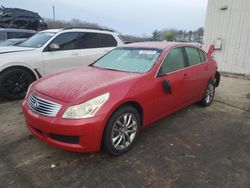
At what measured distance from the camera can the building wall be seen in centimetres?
917

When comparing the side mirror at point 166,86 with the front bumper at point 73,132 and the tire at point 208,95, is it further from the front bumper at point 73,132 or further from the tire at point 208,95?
the tire at point 208,95

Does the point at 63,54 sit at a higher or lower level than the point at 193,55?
lower

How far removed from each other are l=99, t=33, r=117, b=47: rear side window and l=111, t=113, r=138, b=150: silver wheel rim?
4.20m

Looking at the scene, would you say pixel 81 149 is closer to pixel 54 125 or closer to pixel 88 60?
pixel 54 125

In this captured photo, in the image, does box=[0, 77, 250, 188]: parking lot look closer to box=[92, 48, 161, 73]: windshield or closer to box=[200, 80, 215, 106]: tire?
box=[200, 80, 215, 106]: tire

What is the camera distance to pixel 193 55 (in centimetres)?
505

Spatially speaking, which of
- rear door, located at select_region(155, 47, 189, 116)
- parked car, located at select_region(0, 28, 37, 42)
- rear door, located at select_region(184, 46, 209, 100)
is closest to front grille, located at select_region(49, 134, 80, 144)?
rear door, located at select_region(155, 47, 189, 116)

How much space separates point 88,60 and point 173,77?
10.8 ft

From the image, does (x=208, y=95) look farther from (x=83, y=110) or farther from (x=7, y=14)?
(x=7, y=14)

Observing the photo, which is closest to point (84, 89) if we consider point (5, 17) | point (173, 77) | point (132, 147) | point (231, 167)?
point (132, 147)

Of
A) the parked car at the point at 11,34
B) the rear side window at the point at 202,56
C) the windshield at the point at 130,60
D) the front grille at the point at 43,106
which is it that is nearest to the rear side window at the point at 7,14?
the parked car at the point at 11,34

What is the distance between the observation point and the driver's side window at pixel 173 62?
4.02 meters

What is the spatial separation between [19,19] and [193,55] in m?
13.8

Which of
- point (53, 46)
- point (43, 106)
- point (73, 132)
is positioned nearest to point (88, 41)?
point (53, 46)
